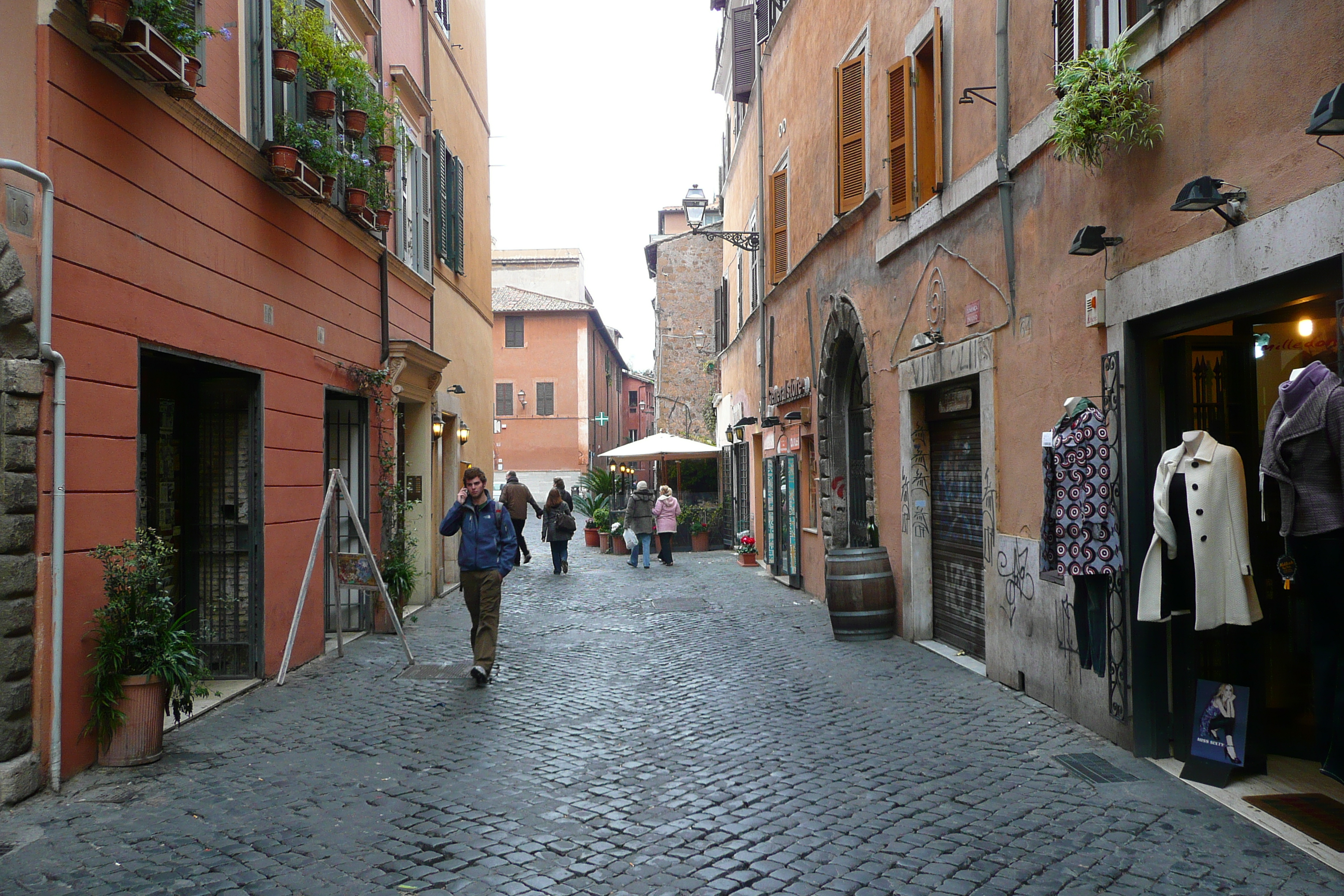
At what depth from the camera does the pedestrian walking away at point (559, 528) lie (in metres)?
16.9

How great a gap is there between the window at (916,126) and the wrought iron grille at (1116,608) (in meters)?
3.40

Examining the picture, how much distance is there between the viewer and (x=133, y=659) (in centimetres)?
547

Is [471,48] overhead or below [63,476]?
overhead

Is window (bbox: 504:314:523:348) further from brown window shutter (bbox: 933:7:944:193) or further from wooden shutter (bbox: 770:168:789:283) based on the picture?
brown window shutter (bbox: 933:7:944:193)

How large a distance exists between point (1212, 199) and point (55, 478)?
18.6 feet

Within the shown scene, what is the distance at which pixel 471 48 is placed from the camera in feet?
55.7

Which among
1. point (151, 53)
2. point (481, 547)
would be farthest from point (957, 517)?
point (151, 53)

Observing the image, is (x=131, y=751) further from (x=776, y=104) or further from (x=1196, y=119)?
(x=776, y=104)

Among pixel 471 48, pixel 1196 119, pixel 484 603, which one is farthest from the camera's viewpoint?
pixel 471 48

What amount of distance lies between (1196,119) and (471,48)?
1444 cm

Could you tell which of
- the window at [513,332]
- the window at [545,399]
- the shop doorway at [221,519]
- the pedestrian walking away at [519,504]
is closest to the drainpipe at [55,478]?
the shop doorway at [221,519]

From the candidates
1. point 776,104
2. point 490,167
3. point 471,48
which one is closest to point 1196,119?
point 776,104

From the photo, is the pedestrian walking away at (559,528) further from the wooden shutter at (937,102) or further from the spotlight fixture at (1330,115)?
the spotlight fixture at (1330,115)

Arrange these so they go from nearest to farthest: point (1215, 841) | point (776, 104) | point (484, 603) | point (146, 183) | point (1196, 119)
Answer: point (1215, 841) < point (1196, 119) < point (146, 183) < point (484, 603) < point (776, 104)
